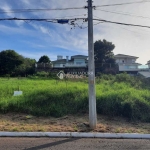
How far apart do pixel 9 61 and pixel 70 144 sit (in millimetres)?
28386

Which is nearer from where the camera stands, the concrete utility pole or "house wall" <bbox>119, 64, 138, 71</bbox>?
the concrete utility pole

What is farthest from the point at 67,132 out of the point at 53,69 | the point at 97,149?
the point at 53,69

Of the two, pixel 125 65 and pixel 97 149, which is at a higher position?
pixel 125 65

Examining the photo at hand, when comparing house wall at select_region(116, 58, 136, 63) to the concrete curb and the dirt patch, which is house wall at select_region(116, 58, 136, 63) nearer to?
the dirt patch

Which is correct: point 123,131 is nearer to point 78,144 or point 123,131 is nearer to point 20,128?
point 78,144

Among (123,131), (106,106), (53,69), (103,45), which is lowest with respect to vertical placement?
(123,131)

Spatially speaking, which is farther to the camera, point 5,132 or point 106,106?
point 106,106

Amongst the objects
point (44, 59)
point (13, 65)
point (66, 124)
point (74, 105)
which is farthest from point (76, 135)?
point (44, 59)

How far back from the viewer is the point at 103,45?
27625 mm

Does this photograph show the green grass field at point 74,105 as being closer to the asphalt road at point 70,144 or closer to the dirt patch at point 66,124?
the dirt patch at point 66,124

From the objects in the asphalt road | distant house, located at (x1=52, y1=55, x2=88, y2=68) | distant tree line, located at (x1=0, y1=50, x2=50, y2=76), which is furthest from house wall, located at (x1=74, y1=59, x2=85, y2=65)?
the asphalt road

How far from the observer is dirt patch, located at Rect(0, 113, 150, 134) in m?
4.50

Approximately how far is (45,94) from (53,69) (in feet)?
66.5

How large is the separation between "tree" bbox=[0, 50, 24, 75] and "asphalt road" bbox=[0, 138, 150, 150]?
2604 cm
